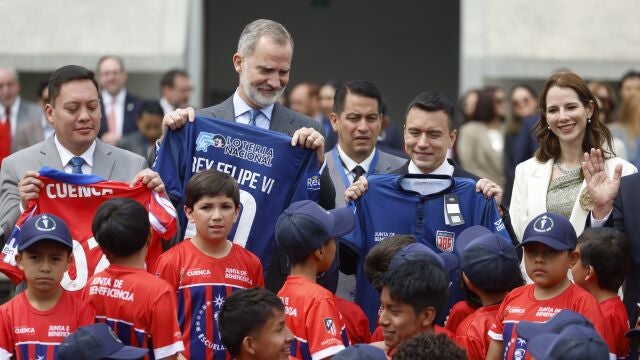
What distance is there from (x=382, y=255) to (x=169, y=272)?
1.14 m

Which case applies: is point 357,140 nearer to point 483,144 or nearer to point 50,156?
point 50,156

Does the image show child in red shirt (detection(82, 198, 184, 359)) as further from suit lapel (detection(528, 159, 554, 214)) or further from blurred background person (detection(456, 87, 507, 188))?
blurred background person (detection(456, 87, 507, 188))

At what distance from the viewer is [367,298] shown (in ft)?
25.4

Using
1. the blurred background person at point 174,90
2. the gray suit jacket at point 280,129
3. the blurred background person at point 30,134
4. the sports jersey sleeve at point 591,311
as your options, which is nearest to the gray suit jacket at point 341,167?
the gray suit jacket at point 280,129

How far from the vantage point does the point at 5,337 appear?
6.61 meters

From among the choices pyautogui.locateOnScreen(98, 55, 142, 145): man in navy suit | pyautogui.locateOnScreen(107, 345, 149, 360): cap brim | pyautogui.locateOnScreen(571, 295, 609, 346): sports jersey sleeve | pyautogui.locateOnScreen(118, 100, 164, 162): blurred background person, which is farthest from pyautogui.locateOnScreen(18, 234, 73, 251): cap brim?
pyautogui.locateOnScreen(98, 55, 142, 145): man in navy suit

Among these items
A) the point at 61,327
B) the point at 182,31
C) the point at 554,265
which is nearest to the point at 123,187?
the point at 61,327

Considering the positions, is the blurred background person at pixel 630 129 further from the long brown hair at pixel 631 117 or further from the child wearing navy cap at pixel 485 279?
the child wearing navy cap at pixel 485 279

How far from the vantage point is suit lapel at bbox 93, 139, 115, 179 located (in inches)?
307

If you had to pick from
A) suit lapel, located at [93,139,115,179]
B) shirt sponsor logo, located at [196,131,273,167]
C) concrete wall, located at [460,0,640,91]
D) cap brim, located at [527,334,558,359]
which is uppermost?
concrete wall, located at [460,0,640,91]

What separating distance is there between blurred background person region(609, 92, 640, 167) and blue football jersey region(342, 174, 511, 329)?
4129 mm

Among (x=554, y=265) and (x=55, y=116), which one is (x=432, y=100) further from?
(x=55, y=116)

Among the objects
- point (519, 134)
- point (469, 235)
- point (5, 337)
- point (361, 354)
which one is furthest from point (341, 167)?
point (519, 134)

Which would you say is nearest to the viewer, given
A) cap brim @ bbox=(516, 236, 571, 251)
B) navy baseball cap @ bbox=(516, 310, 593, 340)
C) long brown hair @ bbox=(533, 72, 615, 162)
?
navy baseball cap @ bbox=(516, 310, 593, 340)
